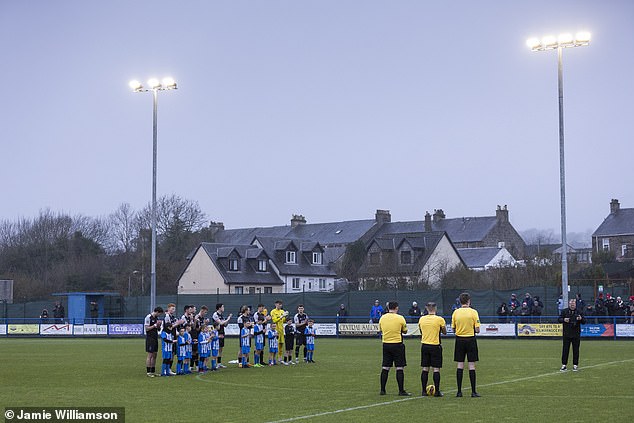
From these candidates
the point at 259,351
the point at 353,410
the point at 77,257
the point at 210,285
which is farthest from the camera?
the point at 77,257

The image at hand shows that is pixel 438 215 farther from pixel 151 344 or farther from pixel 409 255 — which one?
pixel 151 344

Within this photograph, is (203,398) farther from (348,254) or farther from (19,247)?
(19,247)

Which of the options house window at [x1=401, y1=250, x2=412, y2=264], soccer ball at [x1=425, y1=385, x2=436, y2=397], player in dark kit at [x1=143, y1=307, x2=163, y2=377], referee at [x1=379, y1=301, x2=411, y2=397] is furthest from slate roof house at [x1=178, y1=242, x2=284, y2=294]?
soccer ball at [x1=425, y1=385, x2=436, y2=397]

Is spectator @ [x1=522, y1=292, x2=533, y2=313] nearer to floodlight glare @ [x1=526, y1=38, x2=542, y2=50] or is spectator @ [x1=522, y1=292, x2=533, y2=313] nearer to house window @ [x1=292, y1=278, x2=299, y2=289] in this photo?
floodlight glare @ [x1=526, y1=38, x2=542, y2=50]

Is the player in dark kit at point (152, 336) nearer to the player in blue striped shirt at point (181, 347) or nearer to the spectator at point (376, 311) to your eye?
the player in blue striped shirt at point (181, 347)

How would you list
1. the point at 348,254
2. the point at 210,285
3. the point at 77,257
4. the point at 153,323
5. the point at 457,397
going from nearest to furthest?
the point at 457,397, the point at 153,323, the point at 210,285, the point at 348,254, the point at 77,257

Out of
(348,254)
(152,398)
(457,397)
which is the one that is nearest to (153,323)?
(152,398)

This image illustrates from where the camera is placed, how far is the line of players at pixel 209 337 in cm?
2416

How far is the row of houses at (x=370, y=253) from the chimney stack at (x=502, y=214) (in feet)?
0.38

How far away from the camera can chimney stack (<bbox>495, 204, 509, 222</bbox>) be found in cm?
10356

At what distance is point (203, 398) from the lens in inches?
723

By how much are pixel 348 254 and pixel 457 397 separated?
228 feet

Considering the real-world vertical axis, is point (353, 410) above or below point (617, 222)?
below

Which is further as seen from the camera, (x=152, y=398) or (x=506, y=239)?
(x=506, y=239)
